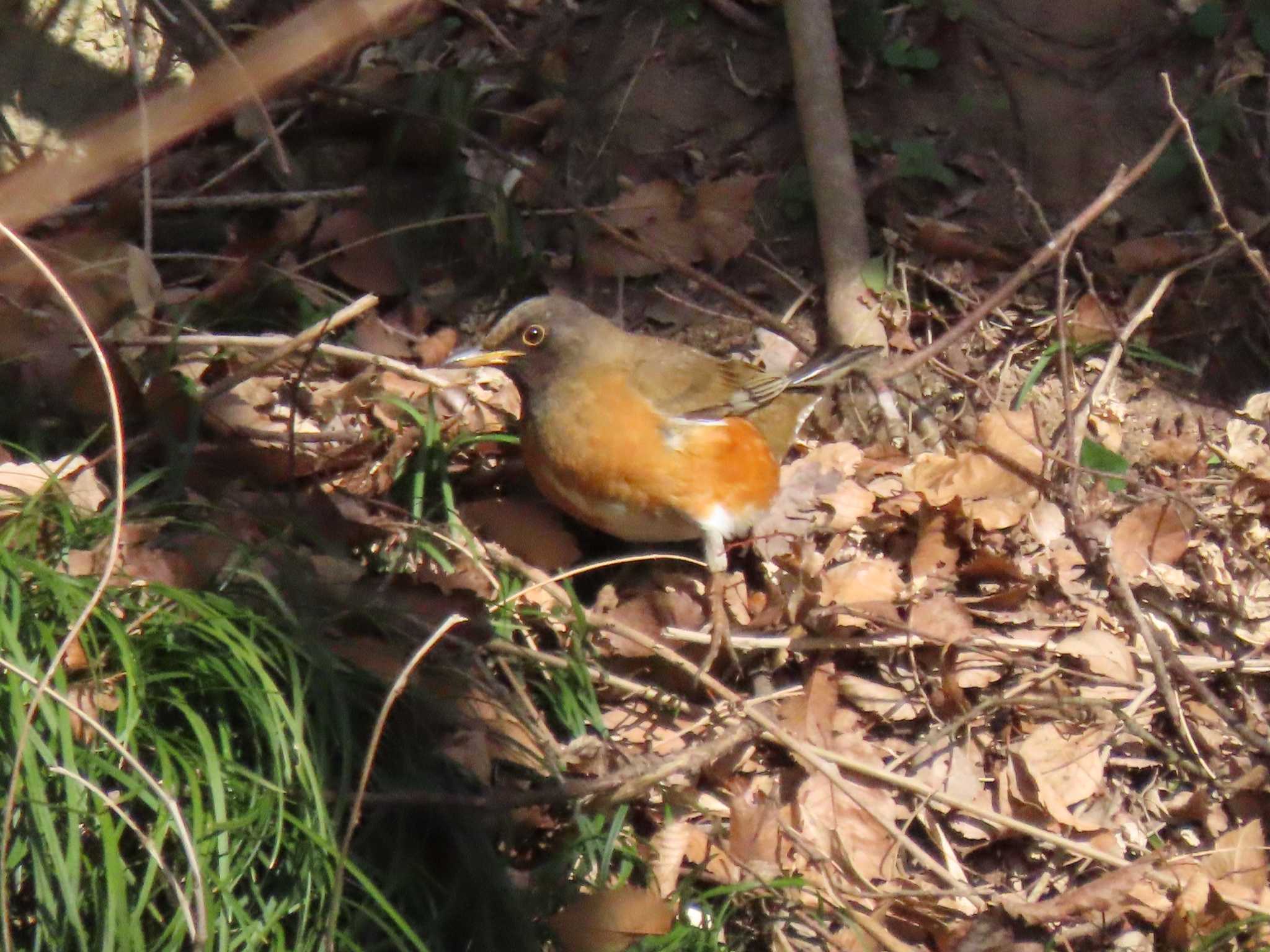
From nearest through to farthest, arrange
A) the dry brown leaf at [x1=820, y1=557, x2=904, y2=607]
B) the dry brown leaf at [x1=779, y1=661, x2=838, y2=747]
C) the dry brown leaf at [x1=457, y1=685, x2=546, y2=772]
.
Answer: the dry brown leaf at [x1=457, y1=685, x2=546, y2=772], the dry brown leaf at [x1=779, y1=661, x2=838, y2=747], the dry brown leaf at [x1=820, y1=557, x2=904, y2=607]

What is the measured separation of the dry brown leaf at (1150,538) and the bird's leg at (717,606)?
1.18m

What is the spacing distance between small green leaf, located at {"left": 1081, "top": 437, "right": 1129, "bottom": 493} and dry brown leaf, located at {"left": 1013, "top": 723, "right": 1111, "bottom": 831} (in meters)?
0.97

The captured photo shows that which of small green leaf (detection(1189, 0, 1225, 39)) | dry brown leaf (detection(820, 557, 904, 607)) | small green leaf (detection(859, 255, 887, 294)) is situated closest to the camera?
dry brown leaf (detection(820, 557, 904, 607))

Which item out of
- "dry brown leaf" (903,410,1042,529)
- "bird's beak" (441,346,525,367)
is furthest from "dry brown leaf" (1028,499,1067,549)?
"bird's beak" (441,346,525,367)

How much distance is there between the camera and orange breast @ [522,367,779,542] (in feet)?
13.8

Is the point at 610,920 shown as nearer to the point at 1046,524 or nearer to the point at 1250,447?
the point at 1046,524

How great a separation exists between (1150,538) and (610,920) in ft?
6.90

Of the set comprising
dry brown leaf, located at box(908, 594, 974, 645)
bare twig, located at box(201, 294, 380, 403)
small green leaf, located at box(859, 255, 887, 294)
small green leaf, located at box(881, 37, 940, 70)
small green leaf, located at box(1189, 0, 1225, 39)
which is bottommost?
dry brown leaf, located at box(908, 594, 974, 645)

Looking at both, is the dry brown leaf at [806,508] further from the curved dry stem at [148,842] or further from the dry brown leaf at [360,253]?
the curved dry stem at [148,842]

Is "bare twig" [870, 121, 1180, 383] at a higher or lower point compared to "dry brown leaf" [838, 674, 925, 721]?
higher

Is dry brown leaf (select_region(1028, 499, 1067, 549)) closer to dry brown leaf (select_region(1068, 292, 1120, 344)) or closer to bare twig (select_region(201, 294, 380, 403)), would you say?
dry brown leaf (select_region(1068, 292, 1120, 344))

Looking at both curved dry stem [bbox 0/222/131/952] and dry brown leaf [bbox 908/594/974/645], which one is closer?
curved dry stem [bbox 0/222/131/952]

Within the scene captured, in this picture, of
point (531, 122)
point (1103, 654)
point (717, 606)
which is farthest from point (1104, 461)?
point (531, 122)

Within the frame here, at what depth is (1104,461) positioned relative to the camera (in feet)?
14.9
